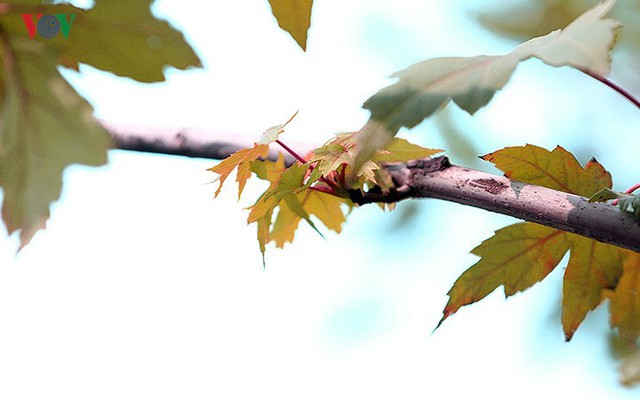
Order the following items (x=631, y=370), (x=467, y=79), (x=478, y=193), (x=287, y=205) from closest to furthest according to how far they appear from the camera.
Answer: (x=467, y=79)
(x=478, y=193)
(x=287, y=205)
(x=631, y=370)

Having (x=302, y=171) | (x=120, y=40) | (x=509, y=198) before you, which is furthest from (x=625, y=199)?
(x=120, y=40)

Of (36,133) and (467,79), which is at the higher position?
(467,79)

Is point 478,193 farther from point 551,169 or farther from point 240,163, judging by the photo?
point 240,163

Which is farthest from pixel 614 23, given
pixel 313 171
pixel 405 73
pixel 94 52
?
pixel 94 52

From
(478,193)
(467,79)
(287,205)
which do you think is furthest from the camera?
(287,205)

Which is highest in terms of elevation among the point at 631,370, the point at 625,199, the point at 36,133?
the point at 625,199

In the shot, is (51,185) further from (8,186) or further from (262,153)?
(262,153)
